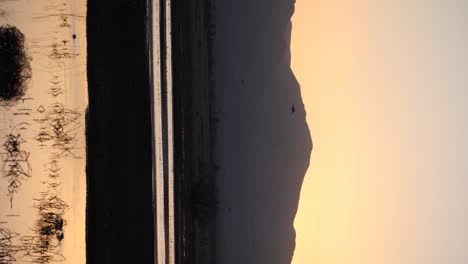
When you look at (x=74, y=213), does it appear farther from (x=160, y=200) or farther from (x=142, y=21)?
(x=142, y=21)

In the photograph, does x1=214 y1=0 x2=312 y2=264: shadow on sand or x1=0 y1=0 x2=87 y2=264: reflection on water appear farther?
x1=214 y1=0 x2=312 y2=264: shadow on sand

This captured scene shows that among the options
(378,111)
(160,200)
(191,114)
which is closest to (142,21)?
(191,114)

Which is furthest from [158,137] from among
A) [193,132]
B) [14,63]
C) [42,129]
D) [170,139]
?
[14,63]

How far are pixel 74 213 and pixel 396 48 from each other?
0.90m

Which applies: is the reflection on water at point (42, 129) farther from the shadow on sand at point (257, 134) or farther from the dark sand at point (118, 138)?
the shadow on sand at point (257, 134)

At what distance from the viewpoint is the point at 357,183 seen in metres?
1.34

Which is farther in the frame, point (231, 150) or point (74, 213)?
point (231, 150)

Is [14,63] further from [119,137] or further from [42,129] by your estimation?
[119,137]

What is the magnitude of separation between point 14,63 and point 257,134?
2.05 ft

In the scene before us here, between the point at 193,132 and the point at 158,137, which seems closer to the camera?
the point at 158,137

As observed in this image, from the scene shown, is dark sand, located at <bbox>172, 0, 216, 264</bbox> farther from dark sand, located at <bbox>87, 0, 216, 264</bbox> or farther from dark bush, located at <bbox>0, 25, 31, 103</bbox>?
dark bush, located at <bbox>0, 25, 31, 103</bbox>

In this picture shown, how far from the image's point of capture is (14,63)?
116cm

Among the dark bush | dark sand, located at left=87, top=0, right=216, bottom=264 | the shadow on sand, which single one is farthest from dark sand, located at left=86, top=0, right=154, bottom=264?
the shadow on sand

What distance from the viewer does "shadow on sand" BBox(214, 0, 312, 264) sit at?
1.34 metres
